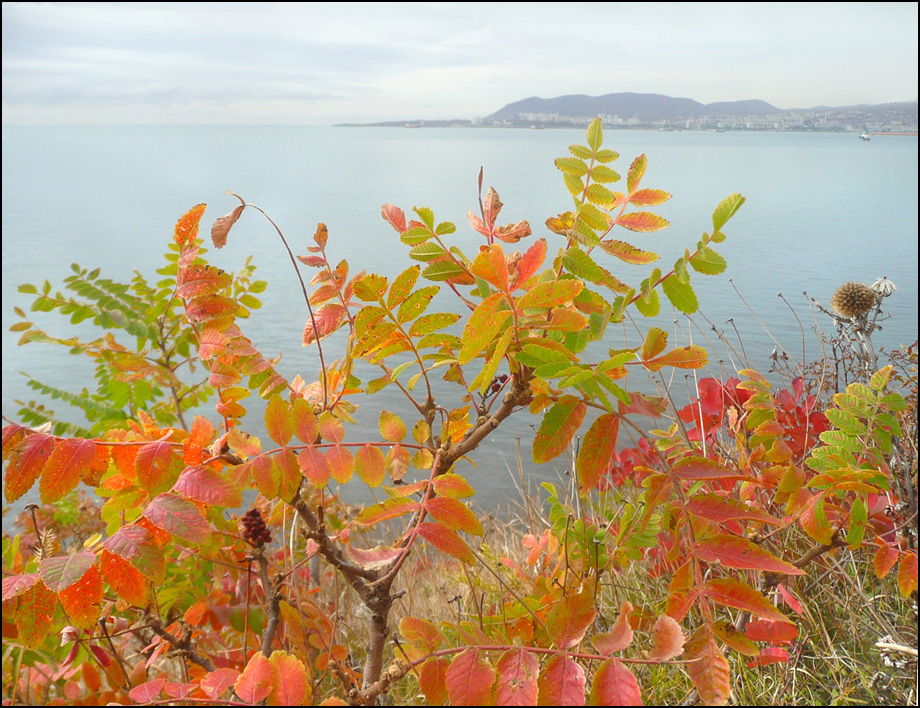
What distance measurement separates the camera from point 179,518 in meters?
0.78

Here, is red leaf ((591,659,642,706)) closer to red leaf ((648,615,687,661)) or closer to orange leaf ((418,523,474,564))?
red leaf ((648,615,687,661))

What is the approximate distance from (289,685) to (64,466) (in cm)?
43

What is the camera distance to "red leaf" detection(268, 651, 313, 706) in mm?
708

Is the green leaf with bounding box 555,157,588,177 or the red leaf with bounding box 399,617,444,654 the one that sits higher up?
the green leaf with bounding box 555,157,588,177

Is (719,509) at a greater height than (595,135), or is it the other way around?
(595,135)

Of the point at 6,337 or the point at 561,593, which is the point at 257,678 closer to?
the point at 561,593

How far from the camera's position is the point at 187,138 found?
73062 millimetres

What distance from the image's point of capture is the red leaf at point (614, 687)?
639 mm

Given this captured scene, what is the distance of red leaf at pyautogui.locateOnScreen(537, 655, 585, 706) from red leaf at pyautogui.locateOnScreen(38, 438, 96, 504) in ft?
2.17

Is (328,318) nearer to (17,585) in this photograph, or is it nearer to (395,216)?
(395,216)

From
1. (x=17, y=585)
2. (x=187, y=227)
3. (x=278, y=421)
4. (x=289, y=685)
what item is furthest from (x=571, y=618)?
(x=187, y=227)

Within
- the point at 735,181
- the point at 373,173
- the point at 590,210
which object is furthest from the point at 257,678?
the point at 373,173

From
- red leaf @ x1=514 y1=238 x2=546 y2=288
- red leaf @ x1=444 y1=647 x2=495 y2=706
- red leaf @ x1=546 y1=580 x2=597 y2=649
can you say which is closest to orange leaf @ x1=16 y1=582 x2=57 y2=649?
red leaf @ x1=444 y1=647 x2=495 y2=706

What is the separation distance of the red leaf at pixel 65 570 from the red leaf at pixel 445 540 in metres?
0.42
